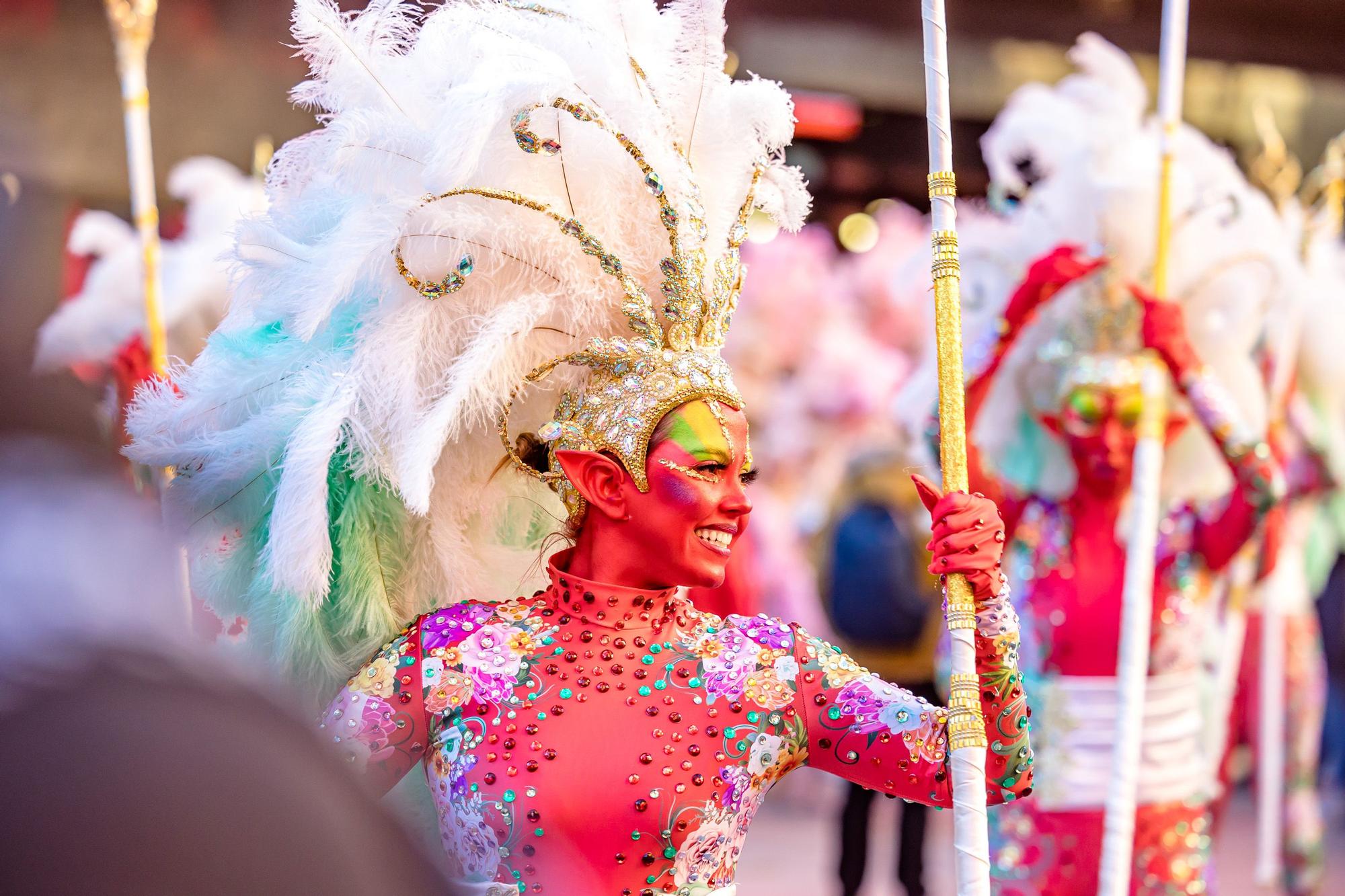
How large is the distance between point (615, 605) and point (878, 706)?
43cm

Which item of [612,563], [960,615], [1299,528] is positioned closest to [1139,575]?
[960,615]

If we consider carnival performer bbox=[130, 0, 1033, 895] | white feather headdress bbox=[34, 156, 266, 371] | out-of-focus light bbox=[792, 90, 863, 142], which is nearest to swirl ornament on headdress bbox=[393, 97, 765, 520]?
carnival performer bbox=[130, 0, 1033, 895]

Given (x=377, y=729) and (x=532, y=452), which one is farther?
(x=532, y=452)

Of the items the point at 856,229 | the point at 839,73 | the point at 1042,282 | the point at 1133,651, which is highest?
the point at 839,73

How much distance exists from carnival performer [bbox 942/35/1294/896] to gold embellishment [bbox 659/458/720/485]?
6.90ft

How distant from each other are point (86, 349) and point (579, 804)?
345 cm

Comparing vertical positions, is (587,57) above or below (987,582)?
above

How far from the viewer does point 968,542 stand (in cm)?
206

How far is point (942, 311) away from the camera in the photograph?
2174 mm

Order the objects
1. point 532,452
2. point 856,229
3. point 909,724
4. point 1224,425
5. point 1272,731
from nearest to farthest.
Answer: point 909,724
point 532,452
point 1224,425
point 1272,731
point 856,229

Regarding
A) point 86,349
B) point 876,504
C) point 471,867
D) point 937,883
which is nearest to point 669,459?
point 471,867

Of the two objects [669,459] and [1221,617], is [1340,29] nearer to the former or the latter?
[1221,617]

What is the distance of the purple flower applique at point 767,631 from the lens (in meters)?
2.29

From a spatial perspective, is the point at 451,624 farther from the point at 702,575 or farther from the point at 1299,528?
the point at 1299,528
